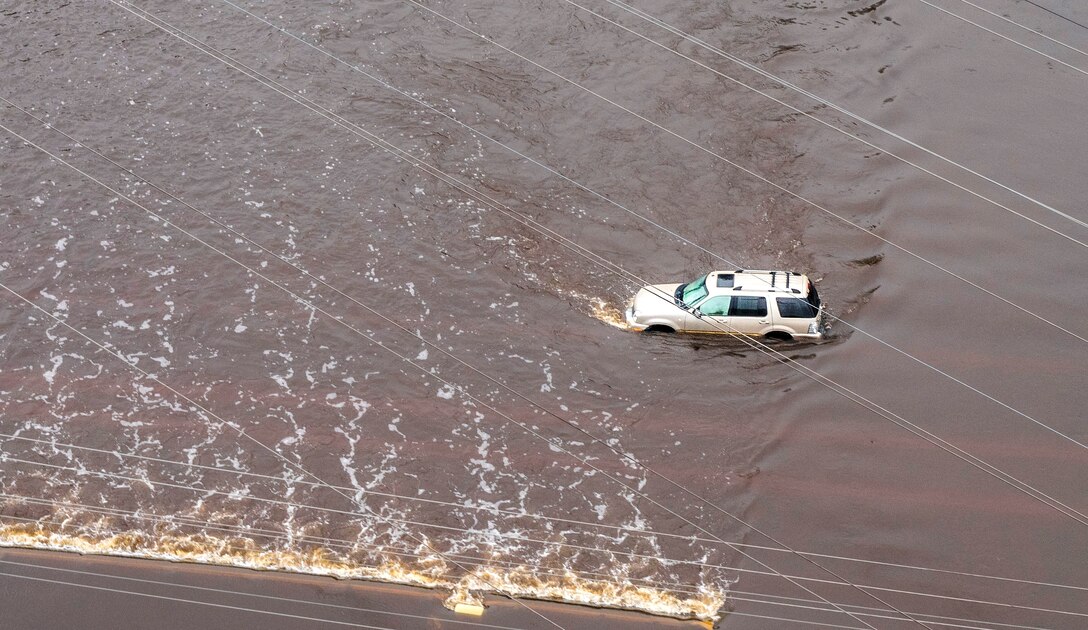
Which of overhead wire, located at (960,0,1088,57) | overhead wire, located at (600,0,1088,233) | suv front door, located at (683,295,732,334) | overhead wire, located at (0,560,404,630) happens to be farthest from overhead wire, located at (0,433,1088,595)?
overhead wire, located at (960,0,1088,57)

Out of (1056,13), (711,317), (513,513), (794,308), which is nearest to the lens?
(513,513)

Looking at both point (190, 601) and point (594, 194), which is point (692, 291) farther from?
point (190, 601)

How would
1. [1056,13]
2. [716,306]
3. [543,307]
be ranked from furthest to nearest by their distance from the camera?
[1056,13] < [543,307] < [716,306]

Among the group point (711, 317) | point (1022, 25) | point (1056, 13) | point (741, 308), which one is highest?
point (1056, 13)

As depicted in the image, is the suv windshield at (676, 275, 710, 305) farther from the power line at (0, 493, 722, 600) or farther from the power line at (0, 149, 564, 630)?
the power line at (0, 149, 564, 630)

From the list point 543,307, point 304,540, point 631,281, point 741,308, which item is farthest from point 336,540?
point 741,308

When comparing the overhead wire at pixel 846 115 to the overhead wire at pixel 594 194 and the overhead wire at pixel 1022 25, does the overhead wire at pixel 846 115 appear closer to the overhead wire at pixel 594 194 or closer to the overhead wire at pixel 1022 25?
the overhead wire at pixel 594 194

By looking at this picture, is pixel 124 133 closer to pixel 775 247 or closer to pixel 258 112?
pixel 258 112

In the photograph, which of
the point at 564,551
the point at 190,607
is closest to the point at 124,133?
the point at 190,607
